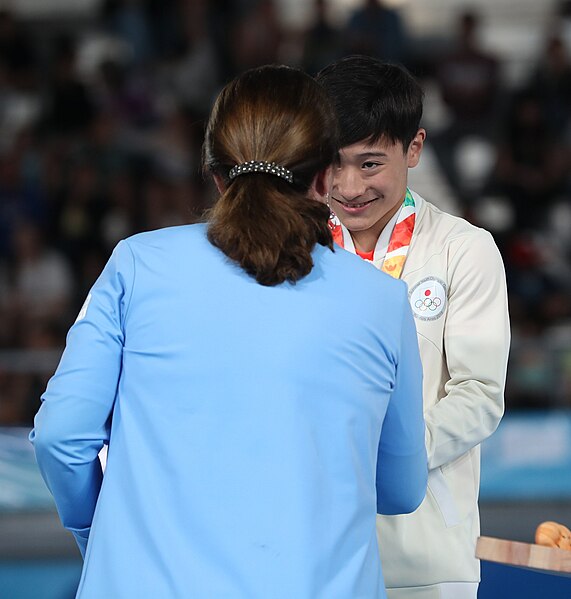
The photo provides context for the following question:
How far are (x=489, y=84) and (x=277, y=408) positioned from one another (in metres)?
6.75

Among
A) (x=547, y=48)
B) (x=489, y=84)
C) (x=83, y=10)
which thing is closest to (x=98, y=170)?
(x=83, y=10)

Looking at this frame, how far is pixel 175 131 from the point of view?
23.7 feet

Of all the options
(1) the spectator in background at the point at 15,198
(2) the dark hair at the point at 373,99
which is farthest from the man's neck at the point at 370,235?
(1) the spectator in background at the point at 15,198

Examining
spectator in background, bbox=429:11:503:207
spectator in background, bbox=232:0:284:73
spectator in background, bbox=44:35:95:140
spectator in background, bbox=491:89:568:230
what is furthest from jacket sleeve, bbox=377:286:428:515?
spectator in background, bbox=232:0:284:73

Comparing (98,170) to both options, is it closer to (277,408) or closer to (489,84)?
(489,84)

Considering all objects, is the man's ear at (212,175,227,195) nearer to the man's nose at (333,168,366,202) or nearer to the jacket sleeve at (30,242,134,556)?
the jacket sleeve at (30,242,134,556)

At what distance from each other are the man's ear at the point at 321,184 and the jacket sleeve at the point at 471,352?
1.58ft

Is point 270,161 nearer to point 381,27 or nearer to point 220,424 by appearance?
point 220,424

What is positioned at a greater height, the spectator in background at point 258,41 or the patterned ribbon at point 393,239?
the spectator in background at point 258,41

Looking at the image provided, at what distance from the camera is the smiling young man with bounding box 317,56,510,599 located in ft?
6.18

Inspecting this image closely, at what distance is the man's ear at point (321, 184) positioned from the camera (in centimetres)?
153

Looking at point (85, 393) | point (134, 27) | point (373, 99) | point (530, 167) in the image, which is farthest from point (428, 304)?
point (134, 27)

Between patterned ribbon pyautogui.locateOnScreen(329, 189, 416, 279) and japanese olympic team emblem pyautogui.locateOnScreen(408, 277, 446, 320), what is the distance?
0.17 ft

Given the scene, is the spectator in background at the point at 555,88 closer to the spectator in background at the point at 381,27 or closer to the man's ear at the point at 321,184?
the spectator in background at the point at 381,27
